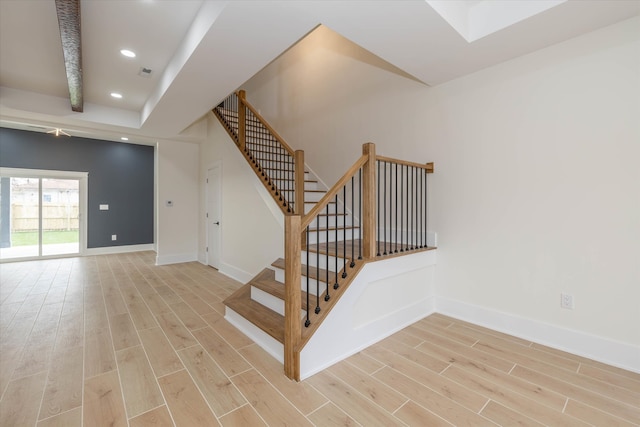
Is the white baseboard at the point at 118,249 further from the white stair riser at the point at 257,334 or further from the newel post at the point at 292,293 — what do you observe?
the newel post at the point at 292,293

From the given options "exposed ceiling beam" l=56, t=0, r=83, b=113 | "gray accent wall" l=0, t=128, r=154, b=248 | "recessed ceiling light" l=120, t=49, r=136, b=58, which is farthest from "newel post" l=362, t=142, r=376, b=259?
"gray accent wall" l=0, t=128, r=154, b=248

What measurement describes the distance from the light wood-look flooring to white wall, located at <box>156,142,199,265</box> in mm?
3049

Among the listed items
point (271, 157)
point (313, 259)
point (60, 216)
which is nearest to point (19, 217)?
point (60, 216)

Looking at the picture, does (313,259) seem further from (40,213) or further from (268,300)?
(40,213)

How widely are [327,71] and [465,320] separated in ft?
13.1

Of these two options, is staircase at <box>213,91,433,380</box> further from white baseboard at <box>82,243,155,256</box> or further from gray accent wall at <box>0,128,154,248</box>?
white baseboard at <box>82,243,155,256</box>

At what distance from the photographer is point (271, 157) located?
17.1 ft

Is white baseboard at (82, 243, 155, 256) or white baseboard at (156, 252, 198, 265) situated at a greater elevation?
white baseboard at (82, 243, 155, 256)

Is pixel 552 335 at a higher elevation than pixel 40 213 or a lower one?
lower

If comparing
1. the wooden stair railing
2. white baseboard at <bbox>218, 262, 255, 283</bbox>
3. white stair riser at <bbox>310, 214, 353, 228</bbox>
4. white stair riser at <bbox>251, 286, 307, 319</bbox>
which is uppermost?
the wooden stair railing

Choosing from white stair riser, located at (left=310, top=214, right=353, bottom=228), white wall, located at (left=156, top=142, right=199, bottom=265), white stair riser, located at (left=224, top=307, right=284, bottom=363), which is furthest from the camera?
white wall, located at (left=156, top=142, right=199, bottom=265)

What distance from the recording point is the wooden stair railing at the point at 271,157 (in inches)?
144

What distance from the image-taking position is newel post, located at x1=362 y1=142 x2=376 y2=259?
2486 mm

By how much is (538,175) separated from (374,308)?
190cm
